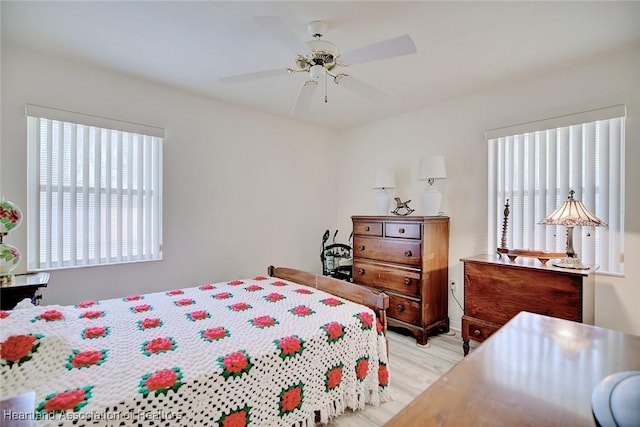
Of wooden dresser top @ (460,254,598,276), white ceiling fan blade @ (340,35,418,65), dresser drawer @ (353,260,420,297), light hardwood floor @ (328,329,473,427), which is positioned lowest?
light hardwood floor @ (328,329,473,427)

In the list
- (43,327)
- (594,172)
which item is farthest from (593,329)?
(43,327)

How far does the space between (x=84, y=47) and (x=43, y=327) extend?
2.04 m

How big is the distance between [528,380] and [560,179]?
8.08ft

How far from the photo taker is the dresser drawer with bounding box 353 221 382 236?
3.28 m

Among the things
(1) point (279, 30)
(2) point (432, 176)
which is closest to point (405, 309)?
(2) point (432, 176)

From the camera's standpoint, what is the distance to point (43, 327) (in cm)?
134

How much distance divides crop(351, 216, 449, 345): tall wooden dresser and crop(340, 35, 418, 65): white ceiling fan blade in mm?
1625

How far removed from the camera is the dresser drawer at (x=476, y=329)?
97.7 inches

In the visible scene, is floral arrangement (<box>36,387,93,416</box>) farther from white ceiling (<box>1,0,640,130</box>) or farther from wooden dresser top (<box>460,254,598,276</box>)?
wooden dresser top (<box>460,254,598,276</box>)

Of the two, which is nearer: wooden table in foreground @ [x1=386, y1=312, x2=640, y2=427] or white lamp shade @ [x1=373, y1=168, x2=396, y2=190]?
wooden table in foreground @ [x1=386, y1=312, x2=640, y2=427]

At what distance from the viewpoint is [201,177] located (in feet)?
10.7

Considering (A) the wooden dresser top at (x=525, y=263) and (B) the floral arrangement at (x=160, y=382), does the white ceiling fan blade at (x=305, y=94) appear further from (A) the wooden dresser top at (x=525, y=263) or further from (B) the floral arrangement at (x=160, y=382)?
(A) the wooden dresser top at (x=525, y=263)

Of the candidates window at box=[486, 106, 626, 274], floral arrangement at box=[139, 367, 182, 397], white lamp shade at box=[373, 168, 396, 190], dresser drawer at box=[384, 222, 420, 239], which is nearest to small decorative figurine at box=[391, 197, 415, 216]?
white lamp shade at box=[373, 168, 396, 190]

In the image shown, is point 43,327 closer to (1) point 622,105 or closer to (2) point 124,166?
(2) point 124,166
